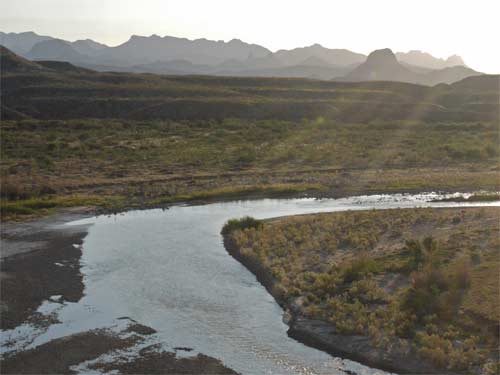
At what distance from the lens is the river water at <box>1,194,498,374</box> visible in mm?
18891

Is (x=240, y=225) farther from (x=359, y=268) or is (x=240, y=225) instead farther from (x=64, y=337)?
(x=64, y=337)

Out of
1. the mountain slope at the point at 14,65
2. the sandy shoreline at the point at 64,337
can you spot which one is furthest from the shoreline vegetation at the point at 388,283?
the mountain slope at the point at 14,65

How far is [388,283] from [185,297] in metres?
8.31

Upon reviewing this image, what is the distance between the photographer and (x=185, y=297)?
2389 centimetres

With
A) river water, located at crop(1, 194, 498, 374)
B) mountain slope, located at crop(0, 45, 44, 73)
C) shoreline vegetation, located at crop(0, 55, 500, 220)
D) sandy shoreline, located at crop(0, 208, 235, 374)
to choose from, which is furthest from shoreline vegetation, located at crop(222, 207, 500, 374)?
mountain slope, located at crop(0, 45, 44, 73)

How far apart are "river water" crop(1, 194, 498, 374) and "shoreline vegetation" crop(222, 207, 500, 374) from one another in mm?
923

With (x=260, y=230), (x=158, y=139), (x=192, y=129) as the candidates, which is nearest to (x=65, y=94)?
(x=192, y=129)

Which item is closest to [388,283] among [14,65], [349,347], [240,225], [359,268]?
[359,268]

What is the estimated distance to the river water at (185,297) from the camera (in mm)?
18891

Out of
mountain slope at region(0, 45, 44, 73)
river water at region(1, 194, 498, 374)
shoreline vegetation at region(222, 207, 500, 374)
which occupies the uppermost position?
mountain slope at region(0, 45, 44, 73)

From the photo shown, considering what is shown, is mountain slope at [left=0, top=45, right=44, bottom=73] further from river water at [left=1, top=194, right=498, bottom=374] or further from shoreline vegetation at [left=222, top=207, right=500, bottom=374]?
shoreline vegetation at [left=222, top=207, right=500, bottom=374]

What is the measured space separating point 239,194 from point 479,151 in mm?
35472

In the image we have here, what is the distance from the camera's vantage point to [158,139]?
274 feet

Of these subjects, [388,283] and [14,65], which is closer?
[388,283]
